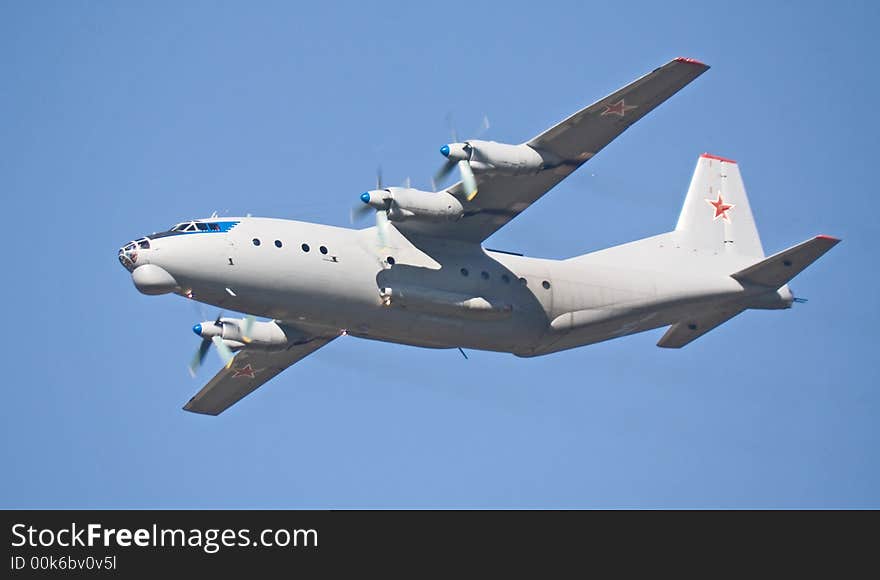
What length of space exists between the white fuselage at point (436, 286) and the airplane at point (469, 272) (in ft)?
0.09

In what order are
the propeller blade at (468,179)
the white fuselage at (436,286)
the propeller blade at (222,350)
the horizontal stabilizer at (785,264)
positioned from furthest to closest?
the propeller blade at (222,350)
the horizontal stabilizer at (785,264)
the propeller blade at (468,179)
the white fuselage at (436,286)

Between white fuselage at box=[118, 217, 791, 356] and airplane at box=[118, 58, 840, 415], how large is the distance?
3cm

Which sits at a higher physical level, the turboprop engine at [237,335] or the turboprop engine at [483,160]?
the turboprop engine at [483,160]

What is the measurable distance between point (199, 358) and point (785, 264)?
12356 mm

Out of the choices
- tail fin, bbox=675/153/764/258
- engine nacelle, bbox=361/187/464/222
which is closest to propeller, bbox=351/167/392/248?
engine nacelle, bbox=361/187/464/222

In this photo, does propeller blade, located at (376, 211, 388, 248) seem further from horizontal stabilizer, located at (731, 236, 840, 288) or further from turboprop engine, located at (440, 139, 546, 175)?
horizontal stabilizer, located at (731, 236, 840, 288)

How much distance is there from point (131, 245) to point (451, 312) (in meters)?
6.16

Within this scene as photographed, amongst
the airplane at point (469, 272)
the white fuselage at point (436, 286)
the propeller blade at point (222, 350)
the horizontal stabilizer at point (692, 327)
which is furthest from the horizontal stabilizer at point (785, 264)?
the propeller blade at point (222, 350)

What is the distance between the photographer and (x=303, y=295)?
2802cm

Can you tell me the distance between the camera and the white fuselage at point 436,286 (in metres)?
27.8

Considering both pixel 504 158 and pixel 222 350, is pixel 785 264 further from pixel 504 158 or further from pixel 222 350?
pixel 222 350

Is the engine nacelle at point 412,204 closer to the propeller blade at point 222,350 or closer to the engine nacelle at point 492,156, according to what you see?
the engine nacelle at point 492,156

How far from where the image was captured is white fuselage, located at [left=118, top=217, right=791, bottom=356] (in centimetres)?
2780
